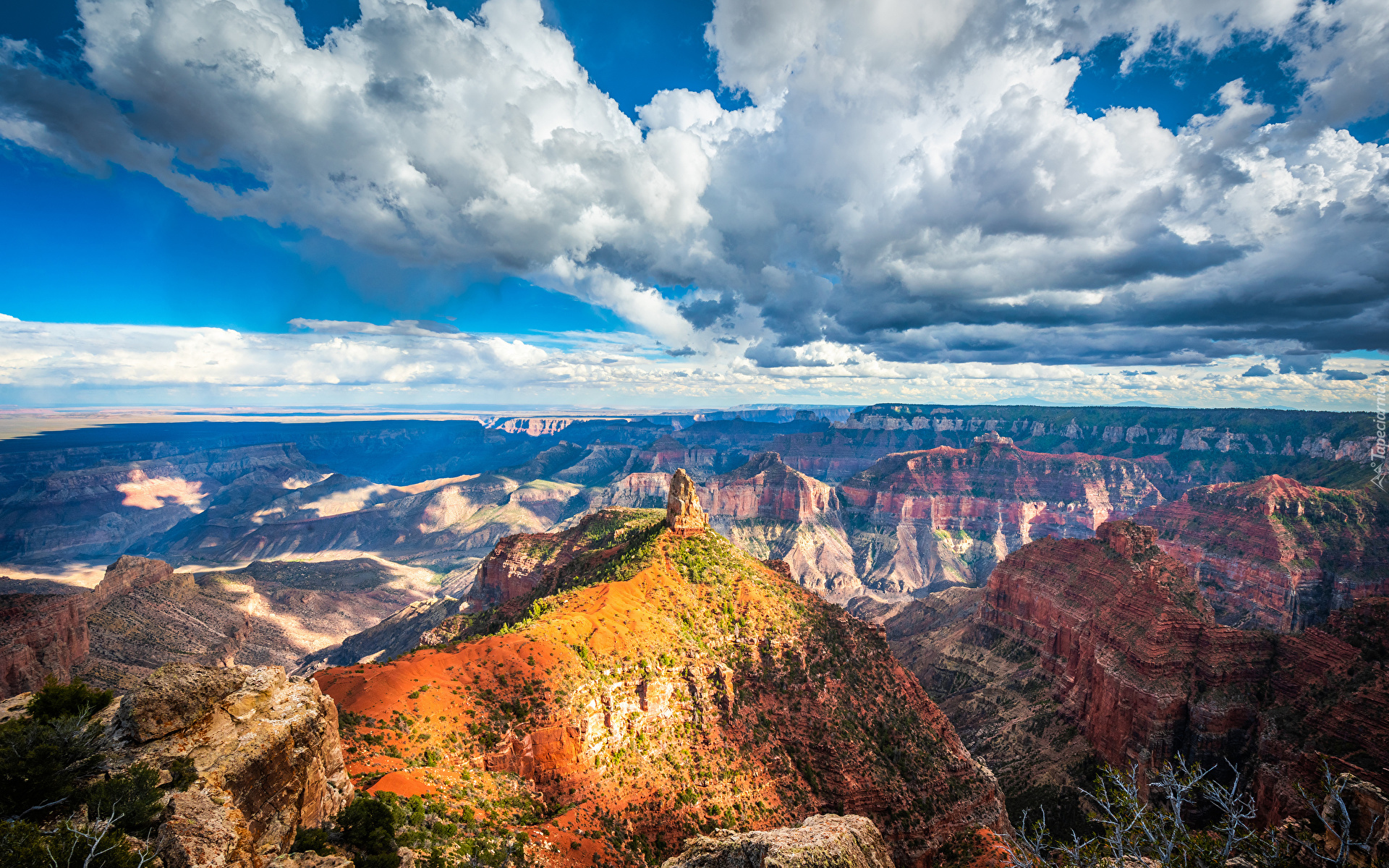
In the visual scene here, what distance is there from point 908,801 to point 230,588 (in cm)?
20266

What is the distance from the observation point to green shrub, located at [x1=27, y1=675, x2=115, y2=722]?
2206cm

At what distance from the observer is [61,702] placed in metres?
22.6

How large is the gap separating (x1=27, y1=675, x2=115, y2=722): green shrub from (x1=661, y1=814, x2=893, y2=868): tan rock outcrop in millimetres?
26384

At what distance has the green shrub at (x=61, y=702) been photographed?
22062 mm

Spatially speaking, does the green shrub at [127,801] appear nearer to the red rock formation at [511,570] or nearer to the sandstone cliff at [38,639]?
the sandstone cliff at [38,639]

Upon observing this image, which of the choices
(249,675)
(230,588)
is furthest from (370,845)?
(230,588)

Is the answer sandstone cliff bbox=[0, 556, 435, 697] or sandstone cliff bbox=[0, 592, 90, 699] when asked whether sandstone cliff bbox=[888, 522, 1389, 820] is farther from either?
sandstone cliff bbox=[0, 592, 90, 699]

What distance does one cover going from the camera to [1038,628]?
369ft

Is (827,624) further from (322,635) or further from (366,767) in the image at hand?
(322,635)

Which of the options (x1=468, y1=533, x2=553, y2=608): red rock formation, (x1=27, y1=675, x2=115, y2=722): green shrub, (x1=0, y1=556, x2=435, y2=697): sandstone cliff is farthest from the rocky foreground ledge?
(x1=468, y1=533, x2=553, y2=608): red rock formation

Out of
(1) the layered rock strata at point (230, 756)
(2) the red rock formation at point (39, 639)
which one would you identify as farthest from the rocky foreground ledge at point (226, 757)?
(2) the red rock formation at point (39, 639)

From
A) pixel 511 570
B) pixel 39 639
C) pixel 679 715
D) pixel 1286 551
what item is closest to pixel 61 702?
pixel 679 715

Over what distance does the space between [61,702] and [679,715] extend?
37909 mm

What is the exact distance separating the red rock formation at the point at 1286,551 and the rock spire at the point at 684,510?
148 m
